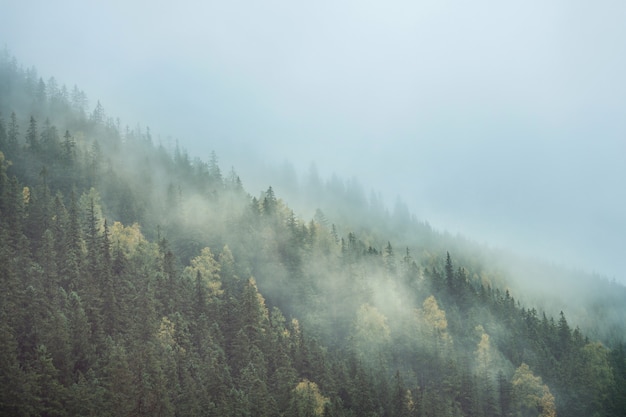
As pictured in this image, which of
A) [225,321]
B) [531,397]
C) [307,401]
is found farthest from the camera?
[531,397]

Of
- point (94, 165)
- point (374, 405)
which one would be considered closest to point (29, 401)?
point (374, 405)

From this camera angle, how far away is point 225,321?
134 m

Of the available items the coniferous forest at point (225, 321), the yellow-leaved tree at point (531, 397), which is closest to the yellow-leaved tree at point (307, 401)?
the coniferous forest at point (225, 321)

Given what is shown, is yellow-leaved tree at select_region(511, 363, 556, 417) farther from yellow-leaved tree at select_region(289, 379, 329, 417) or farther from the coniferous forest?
yellow-leaved tree at select_region(289, 379, 329, 417)

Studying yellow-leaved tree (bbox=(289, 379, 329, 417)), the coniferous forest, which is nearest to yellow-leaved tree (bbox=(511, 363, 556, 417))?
the coniferous forest

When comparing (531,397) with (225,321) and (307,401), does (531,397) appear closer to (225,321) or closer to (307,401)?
(307,401)

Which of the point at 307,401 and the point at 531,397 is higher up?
the point at 307,401

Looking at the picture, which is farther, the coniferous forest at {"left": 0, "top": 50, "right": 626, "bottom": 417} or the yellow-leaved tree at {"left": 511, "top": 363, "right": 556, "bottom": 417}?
the yellow-leaved tree at {"left": 511, "top": 363, "right": 556, "bottom": 417}

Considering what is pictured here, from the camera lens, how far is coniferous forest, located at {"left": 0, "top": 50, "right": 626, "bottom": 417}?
325 feet

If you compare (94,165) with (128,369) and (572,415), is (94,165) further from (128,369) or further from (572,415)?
(572,415)

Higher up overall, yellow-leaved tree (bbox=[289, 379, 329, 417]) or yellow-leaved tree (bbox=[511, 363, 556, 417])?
yellow-leaved tree (bbox=[289, 379, 329, 417])

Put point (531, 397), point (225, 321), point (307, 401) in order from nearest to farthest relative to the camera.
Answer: point (307, 401) → point (225, 321) → point (531, 397)

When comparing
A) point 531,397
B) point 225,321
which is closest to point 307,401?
point 225,321

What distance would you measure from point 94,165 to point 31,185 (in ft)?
70.5
